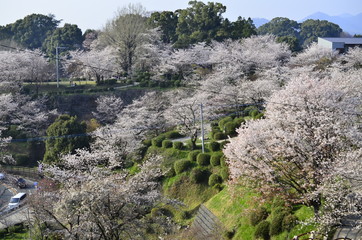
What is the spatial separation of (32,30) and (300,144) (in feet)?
201

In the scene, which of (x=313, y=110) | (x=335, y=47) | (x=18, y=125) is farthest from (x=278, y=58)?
(x=313, y=110)

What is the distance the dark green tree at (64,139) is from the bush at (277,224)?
1722cm

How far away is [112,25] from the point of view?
4722 centimetres

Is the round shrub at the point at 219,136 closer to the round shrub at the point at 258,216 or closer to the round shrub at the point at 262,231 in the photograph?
the round shrub at the point at 258,216

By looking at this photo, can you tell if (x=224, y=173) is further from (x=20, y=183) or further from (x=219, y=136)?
(x=20, y=183)

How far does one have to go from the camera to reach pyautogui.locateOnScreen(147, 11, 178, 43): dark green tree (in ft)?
166

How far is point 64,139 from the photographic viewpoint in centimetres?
2720

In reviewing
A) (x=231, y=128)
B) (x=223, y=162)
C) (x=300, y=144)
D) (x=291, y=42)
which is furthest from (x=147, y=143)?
(x=291, y=42)

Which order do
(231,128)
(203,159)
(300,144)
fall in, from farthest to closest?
(231,128) → (203,159) → (300,144)

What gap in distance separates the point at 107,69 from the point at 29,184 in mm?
19200

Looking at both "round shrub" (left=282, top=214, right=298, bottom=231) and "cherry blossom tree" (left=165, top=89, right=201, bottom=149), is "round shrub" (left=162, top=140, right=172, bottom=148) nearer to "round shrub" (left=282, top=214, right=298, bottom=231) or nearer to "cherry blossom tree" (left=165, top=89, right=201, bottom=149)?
"cherry blossom tree" (left=165, top=89, right=201, bottom=149)

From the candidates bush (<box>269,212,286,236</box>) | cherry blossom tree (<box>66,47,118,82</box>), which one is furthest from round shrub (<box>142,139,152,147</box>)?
cherry blossom tree (<box>66,47,118,82</box>)

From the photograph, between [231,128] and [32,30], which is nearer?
[231,128]

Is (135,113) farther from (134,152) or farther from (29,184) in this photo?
(29,184)
